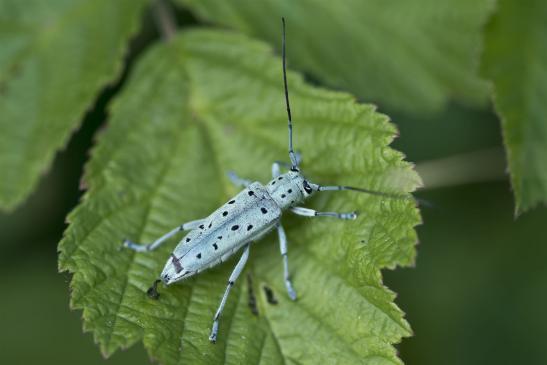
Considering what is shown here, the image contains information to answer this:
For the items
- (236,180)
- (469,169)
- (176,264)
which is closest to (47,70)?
(236,180)

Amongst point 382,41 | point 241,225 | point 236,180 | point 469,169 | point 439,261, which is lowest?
point 439,261

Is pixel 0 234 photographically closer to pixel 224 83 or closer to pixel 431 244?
pixel 224 83

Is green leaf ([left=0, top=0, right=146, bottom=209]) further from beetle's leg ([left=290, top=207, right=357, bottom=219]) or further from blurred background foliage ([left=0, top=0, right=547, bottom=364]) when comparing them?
beetle's leg ([left=290, top=207, right=357, bottom=219])

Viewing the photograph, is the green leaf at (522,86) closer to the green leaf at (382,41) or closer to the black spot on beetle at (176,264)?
the green leaf at (382,41)

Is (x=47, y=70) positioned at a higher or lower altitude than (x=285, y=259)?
higher

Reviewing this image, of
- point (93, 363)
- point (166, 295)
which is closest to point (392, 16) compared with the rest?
point (166, 295)

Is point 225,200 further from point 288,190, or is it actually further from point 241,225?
point 288,190
